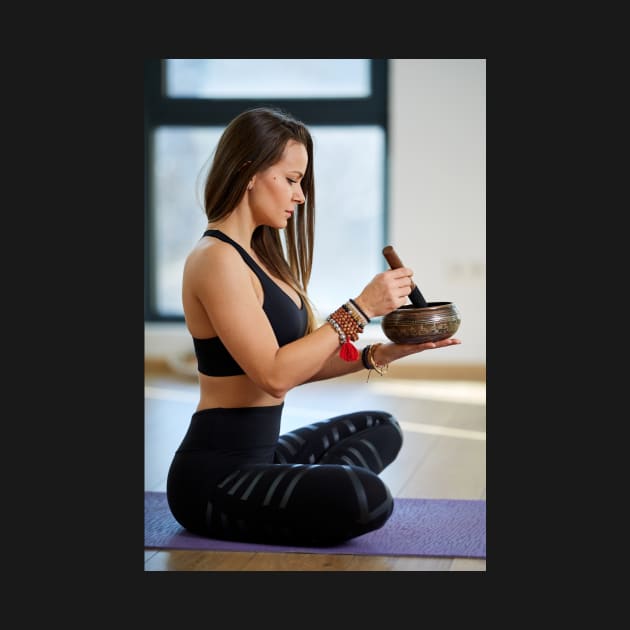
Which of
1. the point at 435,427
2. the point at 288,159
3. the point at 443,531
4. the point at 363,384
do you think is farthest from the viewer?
the point at 363,384

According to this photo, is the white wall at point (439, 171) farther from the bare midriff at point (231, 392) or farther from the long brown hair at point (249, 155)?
the bare midriff at point (231, 392)

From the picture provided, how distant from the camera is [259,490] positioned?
7.64 ft

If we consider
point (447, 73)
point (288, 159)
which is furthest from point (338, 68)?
point (288, 159)

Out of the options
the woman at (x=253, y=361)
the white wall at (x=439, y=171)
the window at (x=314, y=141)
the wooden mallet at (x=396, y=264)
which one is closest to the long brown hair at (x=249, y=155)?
the woman at (x=253, y=361)

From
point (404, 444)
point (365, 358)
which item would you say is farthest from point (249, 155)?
point (404, 444)

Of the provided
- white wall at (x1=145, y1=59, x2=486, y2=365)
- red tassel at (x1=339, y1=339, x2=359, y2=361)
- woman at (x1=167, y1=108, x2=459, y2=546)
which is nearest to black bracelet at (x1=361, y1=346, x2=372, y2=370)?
woman at (x1=167, y1=108, x2=459, y2=546)

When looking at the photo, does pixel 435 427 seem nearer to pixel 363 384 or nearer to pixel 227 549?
pixel 363 384

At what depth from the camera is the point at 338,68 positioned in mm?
6254

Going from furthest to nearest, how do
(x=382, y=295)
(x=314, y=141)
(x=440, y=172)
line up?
(x=314, y=141) < (x=440, y=172) < (x=382, y=295)

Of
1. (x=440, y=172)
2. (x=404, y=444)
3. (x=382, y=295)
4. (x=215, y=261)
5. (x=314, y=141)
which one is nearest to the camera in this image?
(x=382, y=295)

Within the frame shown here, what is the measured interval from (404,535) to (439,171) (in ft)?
11.9

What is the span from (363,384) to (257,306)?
10.7 ft

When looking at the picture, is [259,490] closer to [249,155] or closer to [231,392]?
[231,392]

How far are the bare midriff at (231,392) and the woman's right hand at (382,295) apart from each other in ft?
1.30
